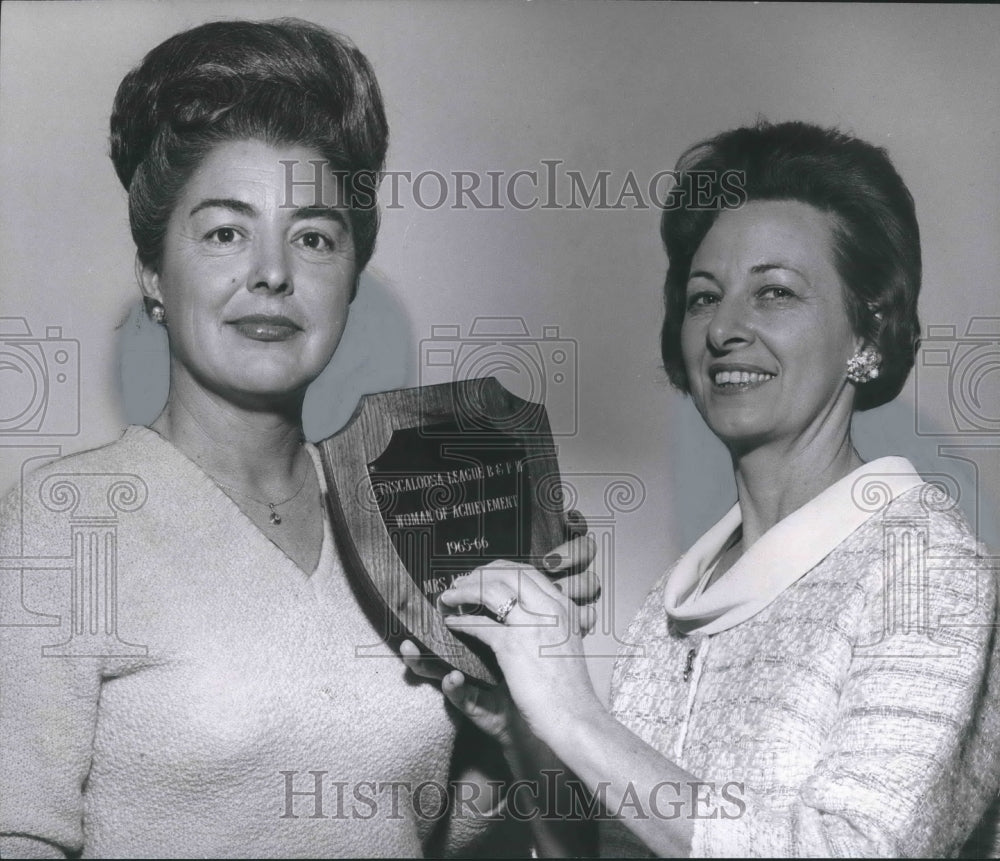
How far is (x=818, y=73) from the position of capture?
6.04 feet

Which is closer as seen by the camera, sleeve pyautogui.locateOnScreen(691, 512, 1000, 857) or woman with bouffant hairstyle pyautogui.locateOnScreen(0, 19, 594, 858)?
sleeve pyautogui.locateOnScreen(691, 512, 1000, 857)

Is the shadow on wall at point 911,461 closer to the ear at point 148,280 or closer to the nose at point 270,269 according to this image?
the nose at point 270,269

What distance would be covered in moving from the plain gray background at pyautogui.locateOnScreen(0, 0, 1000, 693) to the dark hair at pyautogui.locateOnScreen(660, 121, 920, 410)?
3cm

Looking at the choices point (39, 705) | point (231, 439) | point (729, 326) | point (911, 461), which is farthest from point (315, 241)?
point (911, 461)

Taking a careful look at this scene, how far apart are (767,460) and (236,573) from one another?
0.71m

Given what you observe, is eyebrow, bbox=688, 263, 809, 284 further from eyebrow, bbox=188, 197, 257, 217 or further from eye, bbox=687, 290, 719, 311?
eyebrow, bbox=188, 197, 257, 217

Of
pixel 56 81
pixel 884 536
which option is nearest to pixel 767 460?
pixel 884 536

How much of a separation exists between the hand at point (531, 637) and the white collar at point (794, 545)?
15 cm

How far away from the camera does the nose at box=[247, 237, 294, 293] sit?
1.64 meters

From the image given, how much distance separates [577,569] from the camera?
5.68ft

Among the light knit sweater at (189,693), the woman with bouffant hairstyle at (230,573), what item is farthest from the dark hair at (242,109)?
the light knit sweater at (189,693)

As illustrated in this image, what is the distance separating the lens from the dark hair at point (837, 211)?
5.44 feet

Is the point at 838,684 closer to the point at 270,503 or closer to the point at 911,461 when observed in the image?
the point at 911,461

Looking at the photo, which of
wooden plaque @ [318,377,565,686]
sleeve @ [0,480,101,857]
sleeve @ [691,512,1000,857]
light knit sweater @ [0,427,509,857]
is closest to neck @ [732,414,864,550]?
sleeve @ [691,512,1000,857]
